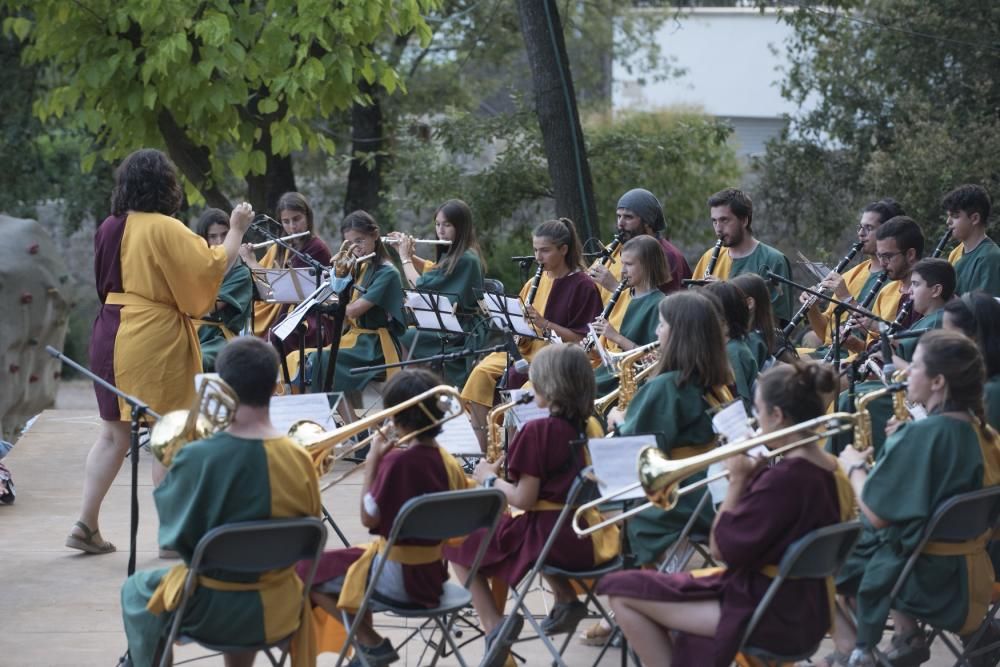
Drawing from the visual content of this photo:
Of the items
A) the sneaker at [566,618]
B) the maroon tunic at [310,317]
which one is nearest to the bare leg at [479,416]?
the maroon tunic at [310,317]

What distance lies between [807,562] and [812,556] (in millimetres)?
21

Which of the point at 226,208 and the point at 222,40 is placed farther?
the point at 226,208

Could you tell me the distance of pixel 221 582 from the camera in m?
3.63

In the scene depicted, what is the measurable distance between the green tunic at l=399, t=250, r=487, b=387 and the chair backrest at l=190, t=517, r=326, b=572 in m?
4.15

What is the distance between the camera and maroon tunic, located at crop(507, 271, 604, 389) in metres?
6.99

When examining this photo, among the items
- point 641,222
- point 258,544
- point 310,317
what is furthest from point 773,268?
point 258,544

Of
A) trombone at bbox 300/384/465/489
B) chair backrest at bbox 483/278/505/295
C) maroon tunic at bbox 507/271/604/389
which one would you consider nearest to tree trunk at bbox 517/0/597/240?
chair backrest at bbox 483/278/505/295

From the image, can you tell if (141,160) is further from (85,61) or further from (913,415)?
(85,61)

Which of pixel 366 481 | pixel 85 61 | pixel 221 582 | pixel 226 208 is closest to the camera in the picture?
pixel 221 582

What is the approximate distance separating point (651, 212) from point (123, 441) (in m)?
3.06

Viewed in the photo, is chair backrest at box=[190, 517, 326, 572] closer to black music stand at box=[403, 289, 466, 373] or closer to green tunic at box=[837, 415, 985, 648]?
green tunic at box=[837, 415, 985, 648]

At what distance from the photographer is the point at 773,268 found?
7.01 m

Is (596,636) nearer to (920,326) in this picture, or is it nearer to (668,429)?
(668,429)

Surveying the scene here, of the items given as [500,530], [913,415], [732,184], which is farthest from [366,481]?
[732,184]
